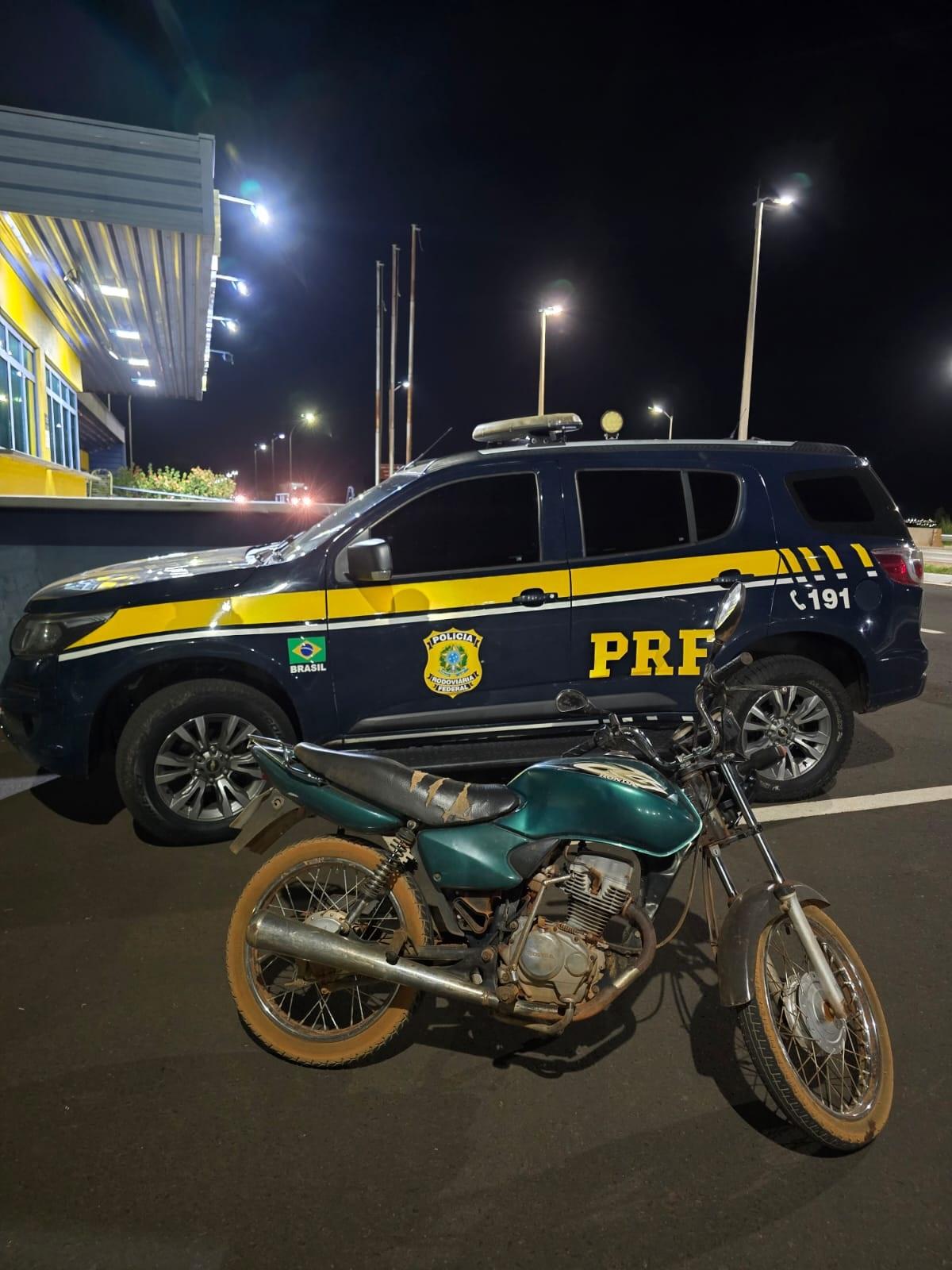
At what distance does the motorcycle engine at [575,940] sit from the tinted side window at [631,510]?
2.32 metres

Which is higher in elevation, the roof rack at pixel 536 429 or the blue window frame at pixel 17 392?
the blue window frame at pixel 17 392

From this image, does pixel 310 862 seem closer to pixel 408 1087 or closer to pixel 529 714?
pixel 408 1087

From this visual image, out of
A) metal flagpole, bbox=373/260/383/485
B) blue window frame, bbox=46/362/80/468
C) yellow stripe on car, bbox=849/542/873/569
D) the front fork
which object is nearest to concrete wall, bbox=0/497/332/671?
yellow stripe on car, bbox=849/542/873/569

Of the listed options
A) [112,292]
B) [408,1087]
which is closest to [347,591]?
[408,1087]

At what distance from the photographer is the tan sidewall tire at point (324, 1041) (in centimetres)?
249

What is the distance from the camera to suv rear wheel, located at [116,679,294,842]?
396 centimetres

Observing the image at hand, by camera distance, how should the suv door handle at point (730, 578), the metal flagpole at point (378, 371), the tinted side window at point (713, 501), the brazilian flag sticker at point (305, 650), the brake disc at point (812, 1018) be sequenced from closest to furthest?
the brake disc at point (812, 1018) < the brazilian flag sticker at point (305, 650) < the suv door handle at point (730, 578) < the tinted side window at point (713, 501) < the metal flagpole at point (378, 371)

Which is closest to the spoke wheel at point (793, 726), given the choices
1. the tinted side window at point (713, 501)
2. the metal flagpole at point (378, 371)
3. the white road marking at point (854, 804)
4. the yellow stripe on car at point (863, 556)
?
the white road marking at point (854, 804)

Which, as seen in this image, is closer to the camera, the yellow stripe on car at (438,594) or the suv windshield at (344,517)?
the yellow stripe on car at (438,594)

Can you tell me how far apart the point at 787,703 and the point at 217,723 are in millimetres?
3144

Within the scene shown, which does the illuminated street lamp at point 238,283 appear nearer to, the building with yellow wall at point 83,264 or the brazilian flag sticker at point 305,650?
the building with yellow wall at point 83,264

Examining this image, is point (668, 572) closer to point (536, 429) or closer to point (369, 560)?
point (536, 429)

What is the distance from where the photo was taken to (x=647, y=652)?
4.41m

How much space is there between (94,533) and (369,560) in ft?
14.4
